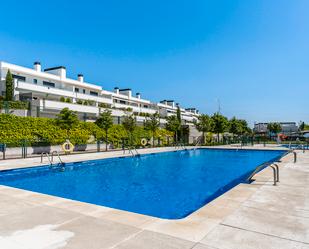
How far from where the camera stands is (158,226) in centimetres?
416

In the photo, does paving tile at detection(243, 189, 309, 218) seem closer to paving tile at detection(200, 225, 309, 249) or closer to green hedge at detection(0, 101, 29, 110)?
paving tile at detection(200, 225, 309, 249)

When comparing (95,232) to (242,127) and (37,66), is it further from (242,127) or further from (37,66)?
(242,127)

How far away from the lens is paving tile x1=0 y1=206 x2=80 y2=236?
4137mm

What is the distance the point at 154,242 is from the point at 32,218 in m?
2.60

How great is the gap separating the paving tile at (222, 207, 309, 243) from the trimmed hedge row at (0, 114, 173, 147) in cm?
1596

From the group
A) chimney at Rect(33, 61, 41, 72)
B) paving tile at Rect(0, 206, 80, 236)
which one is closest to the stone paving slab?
paving tile at Rect(0, 206, 80, 236)

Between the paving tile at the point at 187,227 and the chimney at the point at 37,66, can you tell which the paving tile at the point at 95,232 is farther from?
the chimney at the point at 37,66

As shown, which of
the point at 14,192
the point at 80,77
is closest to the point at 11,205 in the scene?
the point at 14,192

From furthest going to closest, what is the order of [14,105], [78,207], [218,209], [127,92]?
[127,92] < [14,105] < [78,207] < [218,209]

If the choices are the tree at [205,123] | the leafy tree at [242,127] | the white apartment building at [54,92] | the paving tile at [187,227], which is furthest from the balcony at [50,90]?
the paving tile at [187,227]

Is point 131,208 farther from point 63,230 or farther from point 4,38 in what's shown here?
point 4,38

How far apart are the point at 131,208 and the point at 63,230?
3254 millimetres

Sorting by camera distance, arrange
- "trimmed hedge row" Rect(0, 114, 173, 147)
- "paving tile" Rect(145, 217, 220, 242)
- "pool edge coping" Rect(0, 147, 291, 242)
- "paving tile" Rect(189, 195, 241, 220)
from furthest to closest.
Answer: "trimmed hedge row" Rect(0, 114, 173, 147)
"paving tile" Rect(189, 195, 241, 220)
"pool edge coping" Rect(0, 147, 291, 242)
"paving tile" Rect(145, 217, 220, 242)

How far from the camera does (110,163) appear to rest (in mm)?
16281
